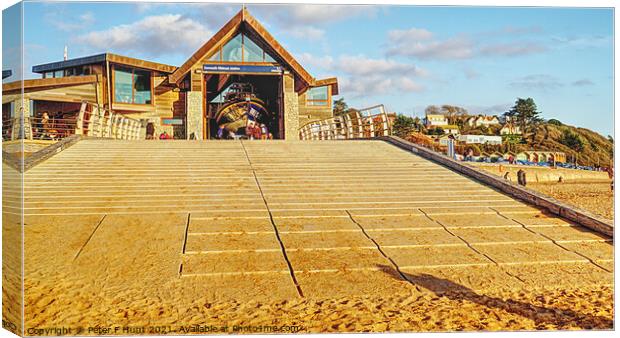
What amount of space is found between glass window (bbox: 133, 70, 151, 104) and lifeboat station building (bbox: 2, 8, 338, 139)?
45 mm

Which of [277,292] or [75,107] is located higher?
[75,107]

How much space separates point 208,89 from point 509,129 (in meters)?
44.8

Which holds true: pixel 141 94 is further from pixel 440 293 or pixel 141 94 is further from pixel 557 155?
pixel 557 155

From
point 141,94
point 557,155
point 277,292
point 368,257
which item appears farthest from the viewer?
point 557,155

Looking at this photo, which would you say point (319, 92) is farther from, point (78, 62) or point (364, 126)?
point (78, 62)

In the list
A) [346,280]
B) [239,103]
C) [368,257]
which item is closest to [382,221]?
[368,257]

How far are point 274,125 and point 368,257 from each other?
19932 mm

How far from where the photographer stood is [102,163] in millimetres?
10633

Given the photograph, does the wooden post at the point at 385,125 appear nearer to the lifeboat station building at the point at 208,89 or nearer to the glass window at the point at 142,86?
the lifeboat station building at the point at 208,89

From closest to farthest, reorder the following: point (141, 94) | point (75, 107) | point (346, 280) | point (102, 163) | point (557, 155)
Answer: point (346, 280)
point (102, 163)
point (75, 107)
point (141, 94)
point (557, 155)

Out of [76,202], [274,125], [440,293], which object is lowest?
[440,293]

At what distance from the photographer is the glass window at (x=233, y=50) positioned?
68.9 feet

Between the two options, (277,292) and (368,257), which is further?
(368,257)

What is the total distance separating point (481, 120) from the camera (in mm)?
74938
